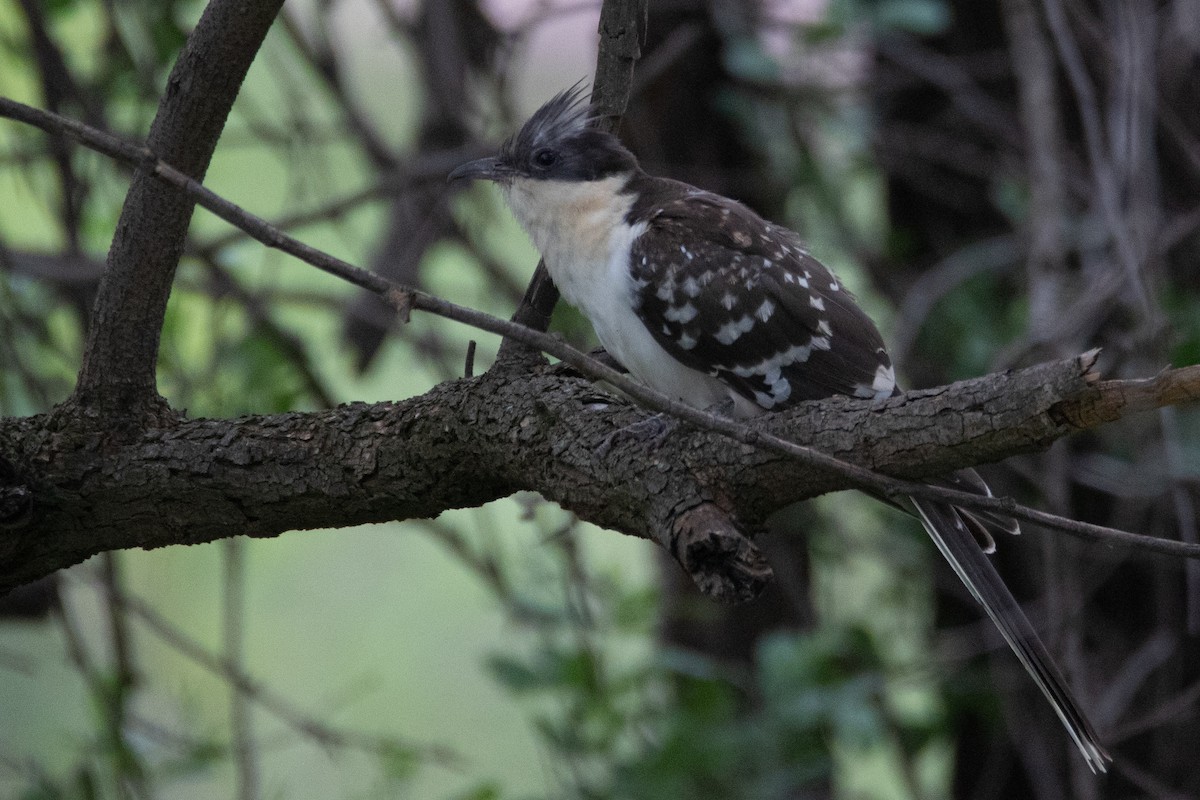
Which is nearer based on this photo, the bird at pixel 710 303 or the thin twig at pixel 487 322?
the thin twig at pixel 487 322

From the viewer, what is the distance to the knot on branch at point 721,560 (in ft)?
5.63

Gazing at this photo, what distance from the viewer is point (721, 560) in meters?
1.75

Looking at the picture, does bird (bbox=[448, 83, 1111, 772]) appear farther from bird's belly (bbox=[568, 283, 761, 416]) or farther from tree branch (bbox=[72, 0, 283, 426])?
tree branch (bbox=[72, 0, 283, 426])

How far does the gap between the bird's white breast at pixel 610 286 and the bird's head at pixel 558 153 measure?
0.42ft

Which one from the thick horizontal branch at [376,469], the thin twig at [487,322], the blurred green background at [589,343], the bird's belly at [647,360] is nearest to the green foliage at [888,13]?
the blurred green background at [589,343]

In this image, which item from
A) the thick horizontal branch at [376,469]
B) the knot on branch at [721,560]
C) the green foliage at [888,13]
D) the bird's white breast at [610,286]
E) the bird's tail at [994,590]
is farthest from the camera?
the green foliage at [888,13]

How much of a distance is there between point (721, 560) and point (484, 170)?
1878mm

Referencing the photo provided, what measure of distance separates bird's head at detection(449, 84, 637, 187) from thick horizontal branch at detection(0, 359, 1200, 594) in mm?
1038

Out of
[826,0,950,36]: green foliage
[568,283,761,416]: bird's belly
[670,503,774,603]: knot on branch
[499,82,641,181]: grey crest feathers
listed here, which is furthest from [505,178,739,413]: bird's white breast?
[826,0,950,36]: green foliage

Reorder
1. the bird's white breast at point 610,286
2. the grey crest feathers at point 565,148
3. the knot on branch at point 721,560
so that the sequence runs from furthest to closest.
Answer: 1. the grey crest feathers at point 565,148
2. the bird's white breast at point 610,286
3. the knot on branch at point 721,560

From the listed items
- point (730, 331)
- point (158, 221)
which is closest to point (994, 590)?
point (730, 331)

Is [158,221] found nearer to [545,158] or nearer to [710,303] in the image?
[710,303]

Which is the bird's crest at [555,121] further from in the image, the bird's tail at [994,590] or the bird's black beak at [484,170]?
the bird's tail at [994,590]

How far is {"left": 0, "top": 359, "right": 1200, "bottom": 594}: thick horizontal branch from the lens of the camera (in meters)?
1.96
